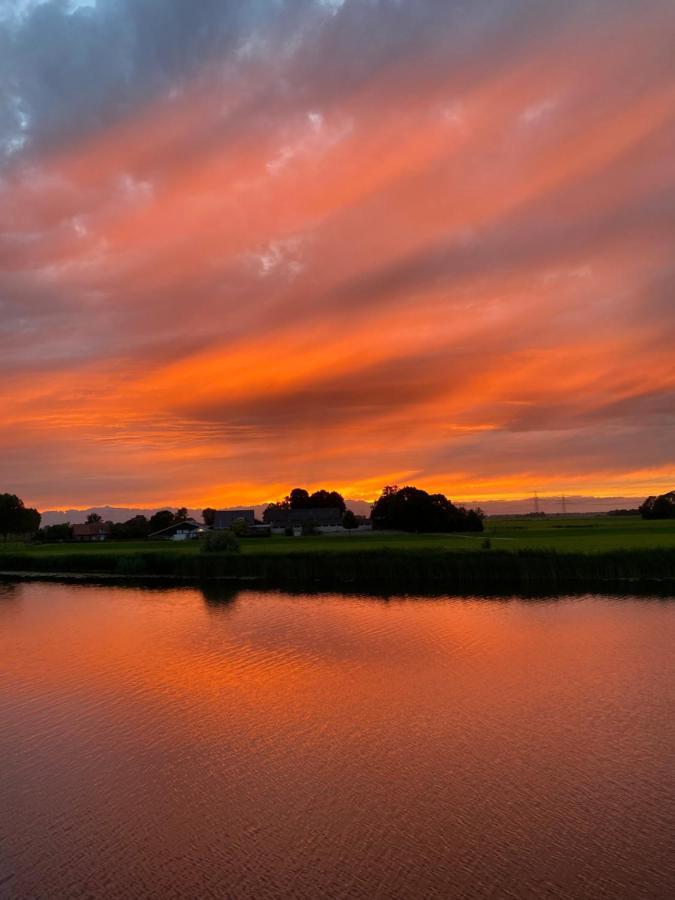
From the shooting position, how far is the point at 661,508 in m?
124

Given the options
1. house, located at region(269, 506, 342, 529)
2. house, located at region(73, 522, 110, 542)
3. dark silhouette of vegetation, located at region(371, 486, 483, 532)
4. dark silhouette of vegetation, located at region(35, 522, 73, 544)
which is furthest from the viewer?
house, located at region(73, 522, 110, 542)

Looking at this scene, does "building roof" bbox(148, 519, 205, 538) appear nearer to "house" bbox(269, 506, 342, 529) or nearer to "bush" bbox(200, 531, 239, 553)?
"house" bbox(269, 506, 342, 529)

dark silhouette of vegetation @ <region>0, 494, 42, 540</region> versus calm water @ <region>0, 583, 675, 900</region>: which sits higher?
dark silhouette of vegetation @ <region>0, 494, 42, 540</region>

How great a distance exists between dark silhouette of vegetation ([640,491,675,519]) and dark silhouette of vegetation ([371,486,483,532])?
99.0 ft

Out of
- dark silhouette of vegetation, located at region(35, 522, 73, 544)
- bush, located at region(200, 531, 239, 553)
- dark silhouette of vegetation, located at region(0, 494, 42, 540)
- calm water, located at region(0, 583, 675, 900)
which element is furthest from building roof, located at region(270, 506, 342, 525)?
calm water, located at region(0, 583, 675, 900)

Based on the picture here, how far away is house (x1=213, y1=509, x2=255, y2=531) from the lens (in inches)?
5620

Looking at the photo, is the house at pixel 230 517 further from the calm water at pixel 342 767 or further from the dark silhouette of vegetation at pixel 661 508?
the calm water at pixel 342 767

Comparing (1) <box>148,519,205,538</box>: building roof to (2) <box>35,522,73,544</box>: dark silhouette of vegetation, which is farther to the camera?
(2) <box>35,522,73,544</box>: dark silhouette of vegetation

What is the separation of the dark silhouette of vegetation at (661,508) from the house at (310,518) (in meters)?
53.7

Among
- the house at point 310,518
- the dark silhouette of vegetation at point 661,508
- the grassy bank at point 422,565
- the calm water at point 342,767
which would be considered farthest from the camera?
the house at point 310,518

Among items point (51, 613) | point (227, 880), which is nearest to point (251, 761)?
point (227, 880)

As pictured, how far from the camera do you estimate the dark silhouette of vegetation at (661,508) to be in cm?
12150

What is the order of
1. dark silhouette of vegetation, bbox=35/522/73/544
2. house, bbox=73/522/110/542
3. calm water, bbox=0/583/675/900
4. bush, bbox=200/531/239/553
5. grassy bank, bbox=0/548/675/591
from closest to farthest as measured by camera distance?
calm water, bbox=0/583/675/900, grassy bank, bbox=0/548/675/591, bush, bbox=200/531/239/553, dark silhouette of vegetation, bbox=35/522/73/544, house, bbox=73/522/110/542

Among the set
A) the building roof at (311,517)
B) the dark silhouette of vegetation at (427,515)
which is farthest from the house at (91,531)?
Answer: the dark silhouette of vegetation at (427,515)
